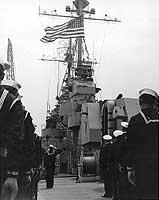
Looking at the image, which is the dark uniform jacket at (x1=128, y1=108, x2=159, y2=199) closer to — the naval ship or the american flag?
the naval ship

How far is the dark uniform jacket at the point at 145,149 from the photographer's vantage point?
3.57m

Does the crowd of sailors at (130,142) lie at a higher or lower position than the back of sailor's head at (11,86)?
lower

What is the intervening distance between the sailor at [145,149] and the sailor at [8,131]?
1.07 metres

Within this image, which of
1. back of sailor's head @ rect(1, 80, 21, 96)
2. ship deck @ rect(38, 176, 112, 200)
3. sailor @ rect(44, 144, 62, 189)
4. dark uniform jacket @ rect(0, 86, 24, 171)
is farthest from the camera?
sailor @ rect(44, 144, 62, 189)

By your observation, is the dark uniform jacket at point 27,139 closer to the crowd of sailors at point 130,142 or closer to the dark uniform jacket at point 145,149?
the crowd of sailors at point 130,142

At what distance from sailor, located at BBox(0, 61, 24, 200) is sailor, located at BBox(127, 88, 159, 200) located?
3.51ft

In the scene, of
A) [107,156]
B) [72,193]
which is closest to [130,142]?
[107,156]

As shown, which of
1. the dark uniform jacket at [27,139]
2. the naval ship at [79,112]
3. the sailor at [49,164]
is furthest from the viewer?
the naval ship at [79,112]

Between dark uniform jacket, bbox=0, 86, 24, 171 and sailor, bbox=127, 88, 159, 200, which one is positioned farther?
dark uniform jacket, bbox=0, 86, 24, 171

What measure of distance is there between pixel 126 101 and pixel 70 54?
93.3 feet

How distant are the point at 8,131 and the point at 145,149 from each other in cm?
126

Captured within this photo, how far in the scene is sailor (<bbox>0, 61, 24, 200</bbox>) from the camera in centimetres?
411

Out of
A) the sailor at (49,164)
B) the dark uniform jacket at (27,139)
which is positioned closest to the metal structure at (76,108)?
the sailor at (49,164)

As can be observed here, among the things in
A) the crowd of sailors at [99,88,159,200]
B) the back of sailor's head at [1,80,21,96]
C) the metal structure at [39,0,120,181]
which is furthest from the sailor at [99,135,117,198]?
the metal structure at [39,0,120,181]
